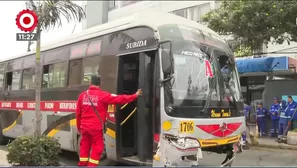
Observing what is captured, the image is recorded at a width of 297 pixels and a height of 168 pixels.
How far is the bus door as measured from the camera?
6567 mm

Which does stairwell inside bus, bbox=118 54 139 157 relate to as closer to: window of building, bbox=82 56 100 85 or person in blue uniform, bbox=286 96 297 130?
window of building, bbox=82 56 100 85

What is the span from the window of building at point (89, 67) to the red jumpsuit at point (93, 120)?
59.4 inches

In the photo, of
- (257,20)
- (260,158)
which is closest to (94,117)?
(260,158)

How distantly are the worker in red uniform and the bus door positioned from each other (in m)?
0.38

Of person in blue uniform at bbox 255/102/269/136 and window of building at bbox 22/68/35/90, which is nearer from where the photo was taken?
window of building at bbox 22/68/35/90

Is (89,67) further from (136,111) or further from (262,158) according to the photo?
(262,158)

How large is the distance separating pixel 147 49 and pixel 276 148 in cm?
794

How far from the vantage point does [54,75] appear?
9.35 metres

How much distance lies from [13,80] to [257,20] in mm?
9496

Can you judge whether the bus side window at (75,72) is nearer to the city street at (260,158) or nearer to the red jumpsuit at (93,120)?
the red jumpsuit at (93,120)

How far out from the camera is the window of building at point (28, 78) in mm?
10469

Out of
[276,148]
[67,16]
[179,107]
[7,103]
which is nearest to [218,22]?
[276,148]

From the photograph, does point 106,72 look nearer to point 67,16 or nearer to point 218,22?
point 67,16
